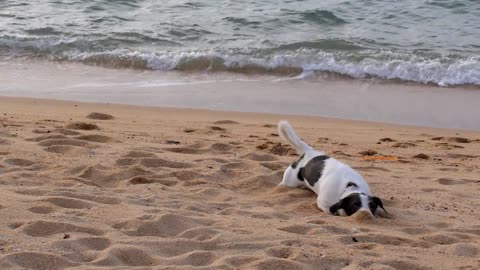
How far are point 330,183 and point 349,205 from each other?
258mm

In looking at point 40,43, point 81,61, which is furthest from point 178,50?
point 40,43

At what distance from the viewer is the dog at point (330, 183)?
4898 mm

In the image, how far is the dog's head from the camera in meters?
4.85

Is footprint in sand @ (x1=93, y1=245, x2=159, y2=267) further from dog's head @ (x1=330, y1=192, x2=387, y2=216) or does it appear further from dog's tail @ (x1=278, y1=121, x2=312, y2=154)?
dog's tail @ (x1=278, y1=121, x2=312, y2=154)

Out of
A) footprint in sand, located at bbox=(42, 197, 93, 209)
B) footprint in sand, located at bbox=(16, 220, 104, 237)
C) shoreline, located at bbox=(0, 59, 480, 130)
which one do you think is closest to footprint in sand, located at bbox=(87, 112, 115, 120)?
shoreline, located at bbox=(0, 59, 480, 130)

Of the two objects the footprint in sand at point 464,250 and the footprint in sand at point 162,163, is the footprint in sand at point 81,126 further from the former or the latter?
the footprint in sand at point 464,250

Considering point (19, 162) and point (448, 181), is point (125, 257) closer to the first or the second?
point (19, 162)

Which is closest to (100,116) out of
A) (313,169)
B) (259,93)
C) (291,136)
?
(259,93)

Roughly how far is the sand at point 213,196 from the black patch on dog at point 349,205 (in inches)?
4.1

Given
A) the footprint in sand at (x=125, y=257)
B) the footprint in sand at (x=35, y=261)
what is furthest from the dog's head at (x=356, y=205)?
the footprint in sand at (x=35, y=261)

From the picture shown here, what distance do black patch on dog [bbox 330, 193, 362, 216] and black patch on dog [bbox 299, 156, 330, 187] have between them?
0.38 metres

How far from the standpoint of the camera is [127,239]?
13.3 feet

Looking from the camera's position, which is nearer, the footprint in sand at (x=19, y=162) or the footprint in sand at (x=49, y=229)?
the footprint in sand at (x=49, y=229)

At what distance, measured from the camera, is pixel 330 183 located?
16.7 feet
